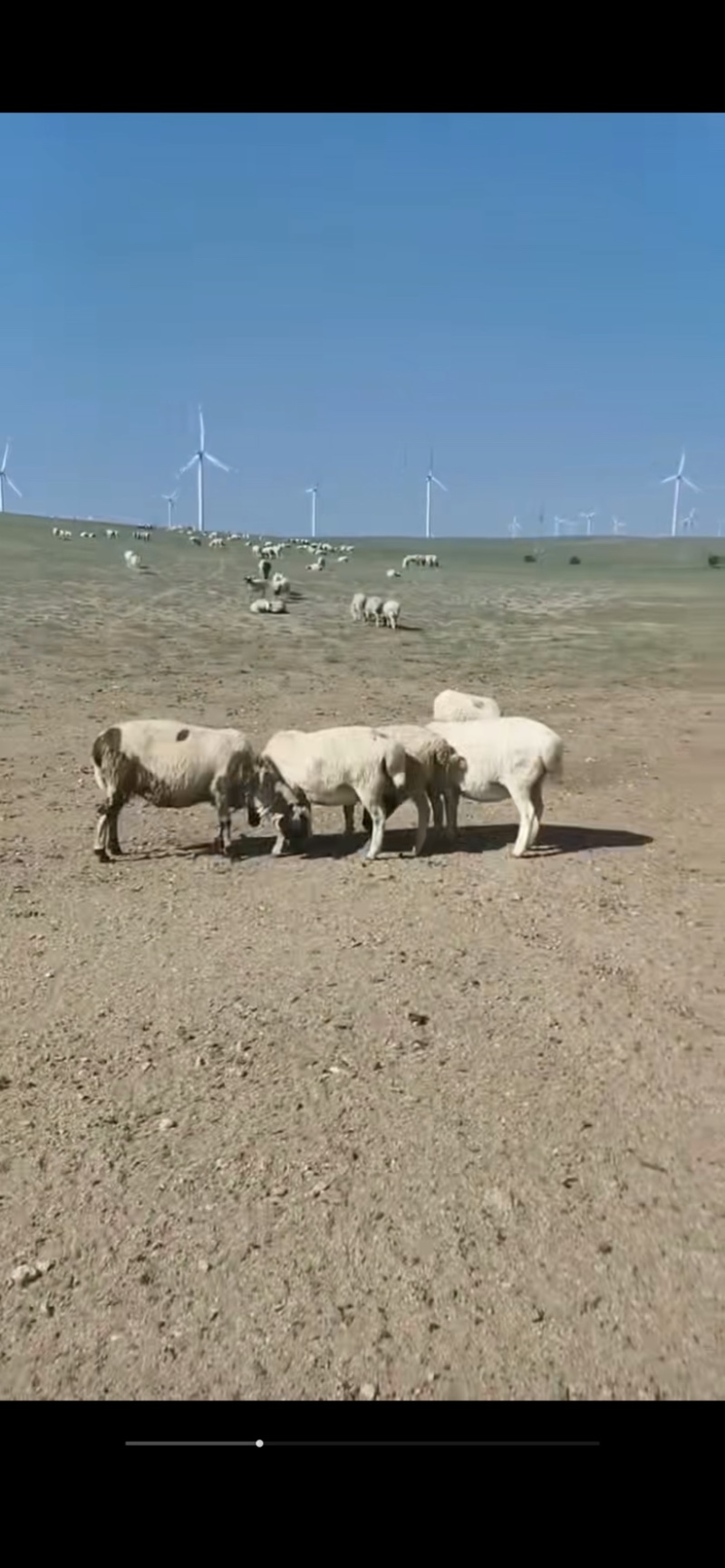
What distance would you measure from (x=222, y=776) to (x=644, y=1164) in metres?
5.58

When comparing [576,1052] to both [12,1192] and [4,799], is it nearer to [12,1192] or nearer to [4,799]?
[12,1192]

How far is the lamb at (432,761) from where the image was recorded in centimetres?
974

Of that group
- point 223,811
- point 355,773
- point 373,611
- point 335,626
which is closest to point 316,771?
point 355,773

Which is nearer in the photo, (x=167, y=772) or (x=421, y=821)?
(x=167, y=772)

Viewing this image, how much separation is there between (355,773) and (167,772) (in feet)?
5.35

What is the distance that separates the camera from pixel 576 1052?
5.81 meters

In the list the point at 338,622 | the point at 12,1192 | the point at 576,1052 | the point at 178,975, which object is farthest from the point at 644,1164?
the point at 338,622

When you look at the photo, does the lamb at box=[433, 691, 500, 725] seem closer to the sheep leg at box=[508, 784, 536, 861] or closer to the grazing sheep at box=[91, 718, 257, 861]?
the sheep leg at box=[508, 784, 536, 861]

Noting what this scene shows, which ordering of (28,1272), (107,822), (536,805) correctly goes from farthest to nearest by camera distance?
1. (536,805)
2. (107,822)
3. (28,1272)

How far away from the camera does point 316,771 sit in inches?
379

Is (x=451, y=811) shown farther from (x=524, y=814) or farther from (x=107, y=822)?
(x=107, y=822)

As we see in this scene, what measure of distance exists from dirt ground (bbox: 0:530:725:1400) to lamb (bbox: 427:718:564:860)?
49 centimetres

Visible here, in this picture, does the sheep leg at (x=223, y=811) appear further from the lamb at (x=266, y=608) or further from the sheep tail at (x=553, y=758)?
the lamb at (x=266, y=608)

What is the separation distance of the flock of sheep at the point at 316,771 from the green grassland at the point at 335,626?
33.6 ft
